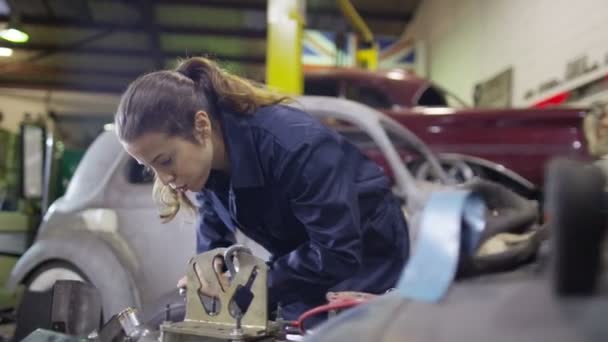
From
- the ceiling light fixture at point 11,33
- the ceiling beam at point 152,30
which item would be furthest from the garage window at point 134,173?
the ceiling beam at point 152,30

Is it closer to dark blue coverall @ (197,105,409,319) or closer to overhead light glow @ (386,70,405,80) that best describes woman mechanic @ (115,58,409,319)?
dark blue coverall @ (197,105,409,319)

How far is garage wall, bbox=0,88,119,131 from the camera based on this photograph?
9509mm

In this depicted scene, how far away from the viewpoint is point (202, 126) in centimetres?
121

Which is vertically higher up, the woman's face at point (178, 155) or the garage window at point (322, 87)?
the garage window at point (322, 87)

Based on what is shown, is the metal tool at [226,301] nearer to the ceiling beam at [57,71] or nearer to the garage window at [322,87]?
the garage window at [322,87]

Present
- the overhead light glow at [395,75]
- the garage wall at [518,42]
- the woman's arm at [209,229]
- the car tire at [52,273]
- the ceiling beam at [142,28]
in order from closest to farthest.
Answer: the woman's arm at [209,229]
the car tire at [52,273]
the garage wall at [518,42]
the overhead light glow at [395,75]
the ceiling beam at [142,28]

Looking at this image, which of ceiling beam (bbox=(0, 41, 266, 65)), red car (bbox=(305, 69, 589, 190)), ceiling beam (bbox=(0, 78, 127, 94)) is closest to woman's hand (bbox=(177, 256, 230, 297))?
→ red car (bbox=(305, 69, 589, 190))

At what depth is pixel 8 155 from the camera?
6.49 m

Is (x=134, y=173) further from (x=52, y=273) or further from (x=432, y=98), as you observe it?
(x=432, y=98)

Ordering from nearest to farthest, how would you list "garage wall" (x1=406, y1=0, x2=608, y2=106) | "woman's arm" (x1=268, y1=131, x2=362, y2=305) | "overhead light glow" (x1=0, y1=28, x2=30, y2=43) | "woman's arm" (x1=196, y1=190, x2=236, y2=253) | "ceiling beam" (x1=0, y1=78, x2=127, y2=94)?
"woman's arm" (x1=268, y1=131, x2=362, y2=305) < "woman's arm" (x1=196, y1=190, x2=236, y2=253) < "overhead light glow" (x1=0, y1=28, x2=30, y2=43) < "garage wall" (x1=406, y1=0, x2=608, y2=106) < "ceiling beam" (x1=0, y1=78, x2=127, y2=94)

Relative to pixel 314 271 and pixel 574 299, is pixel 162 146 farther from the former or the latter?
pixel 574 299

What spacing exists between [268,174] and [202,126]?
0.50 ft

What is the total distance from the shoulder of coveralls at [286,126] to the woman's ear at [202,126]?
9 cm

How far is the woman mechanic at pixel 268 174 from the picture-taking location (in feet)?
3.77
